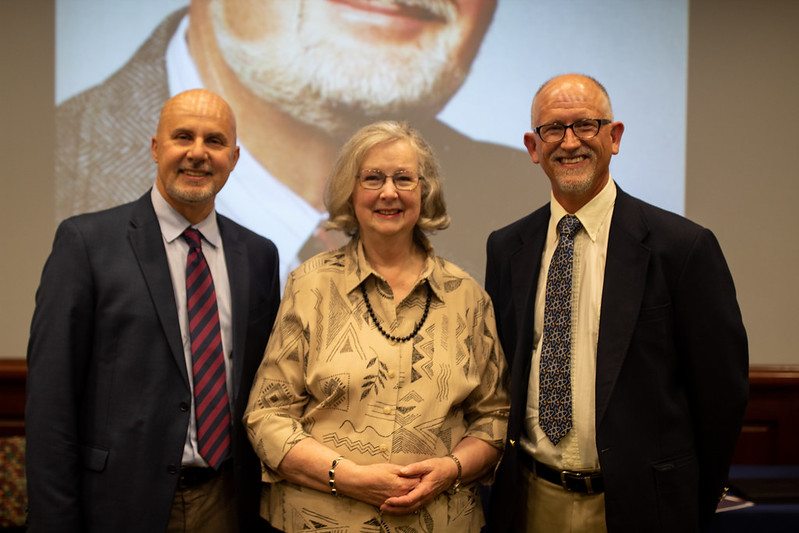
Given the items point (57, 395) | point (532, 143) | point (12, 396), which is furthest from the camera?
point (12, 396)

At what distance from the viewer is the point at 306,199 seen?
3.06 meters

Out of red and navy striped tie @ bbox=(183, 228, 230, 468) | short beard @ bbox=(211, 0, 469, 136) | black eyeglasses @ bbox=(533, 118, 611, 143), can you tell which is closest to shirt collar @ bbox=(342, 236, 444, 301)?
red and navy striped tie @ bbox=(183, 228, 230, 468)

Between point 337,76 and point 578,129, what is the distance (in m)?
1.57

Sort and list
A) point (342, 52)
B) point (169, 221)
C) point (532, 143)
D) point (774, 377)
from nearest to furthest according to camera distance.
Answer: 1. point (169, 221)
2. point (532, 143)
3. point (342, 52)
4. point (774, 377)

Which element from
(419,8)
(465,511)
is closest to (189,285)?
(465,511)

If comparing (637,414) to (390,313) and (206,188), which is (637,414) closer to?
(390,313)

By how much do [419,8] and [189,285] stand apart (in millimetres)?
1929

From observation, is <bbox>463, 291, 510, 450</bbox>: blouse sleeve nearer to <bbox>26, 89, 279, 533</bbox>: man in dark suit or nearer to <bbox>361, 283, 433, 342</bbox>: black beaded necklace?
<bbox>361, 283, 433, 342</bbox>: black beaded necklace

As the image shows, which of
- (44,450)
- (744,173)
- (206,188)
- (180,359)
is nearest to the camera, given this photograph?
(44,450)

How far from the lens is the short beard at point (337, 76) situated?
302cm

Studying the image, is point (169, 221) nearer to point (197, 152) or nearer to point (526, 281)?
point (197, 152)

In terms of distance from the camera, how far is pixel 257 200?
3.04 m

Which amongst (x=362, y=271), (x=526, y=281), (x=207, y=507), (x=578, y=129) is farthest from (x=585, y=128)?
(x=207, y=507)

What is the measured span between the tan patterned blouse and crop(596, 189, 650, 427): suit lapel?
336 mm
